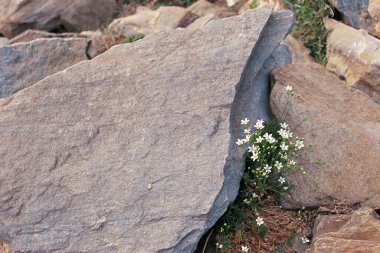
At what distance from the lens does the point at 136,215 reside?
3311mm

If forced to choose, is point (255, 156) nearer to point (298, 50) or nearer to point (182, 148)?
point (182, 148)

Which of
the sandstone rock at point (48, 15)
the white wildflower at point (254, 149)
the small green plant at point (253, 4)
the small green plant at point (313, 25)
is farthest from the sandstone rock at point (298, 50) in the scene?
the sandstone rock at point (48, 15)

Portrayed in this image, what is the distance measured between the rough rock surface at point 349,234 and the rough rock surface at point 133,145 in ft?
2.09

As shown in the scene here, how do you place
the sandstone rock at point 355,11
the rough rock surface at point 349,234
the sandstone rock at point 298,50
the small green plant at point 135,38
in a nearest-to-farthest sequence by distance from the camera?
the rough rock surface at point 349,234 < the sandstone rock at point 355,11 < the sandstone rock at point 298,50 < the small green plant at point 135,38

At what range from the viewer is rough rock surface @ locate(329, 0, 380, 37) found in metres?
4.72

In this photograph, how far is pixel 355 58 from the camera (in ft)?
14.8

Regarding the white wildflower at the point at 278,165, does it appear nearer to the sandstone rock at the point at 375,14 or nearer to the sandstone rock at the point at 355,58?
the sandstone rock at the point at 355,58

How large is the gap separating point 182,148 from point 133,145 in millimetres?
333

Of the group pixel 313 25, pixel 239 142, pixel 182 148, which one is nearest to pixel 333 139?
pixel 239 142

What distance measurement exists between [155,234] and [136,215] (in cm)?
17

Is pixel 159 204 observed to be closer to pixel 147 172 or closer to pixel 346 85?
pixel 147 172

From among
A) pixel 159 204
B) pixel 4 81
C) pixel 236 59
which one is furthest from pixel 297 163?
pixel 4 81

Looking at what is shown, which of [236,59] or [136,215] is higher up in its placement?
[236,59]

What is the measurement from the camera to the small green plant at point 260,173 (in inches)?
139
